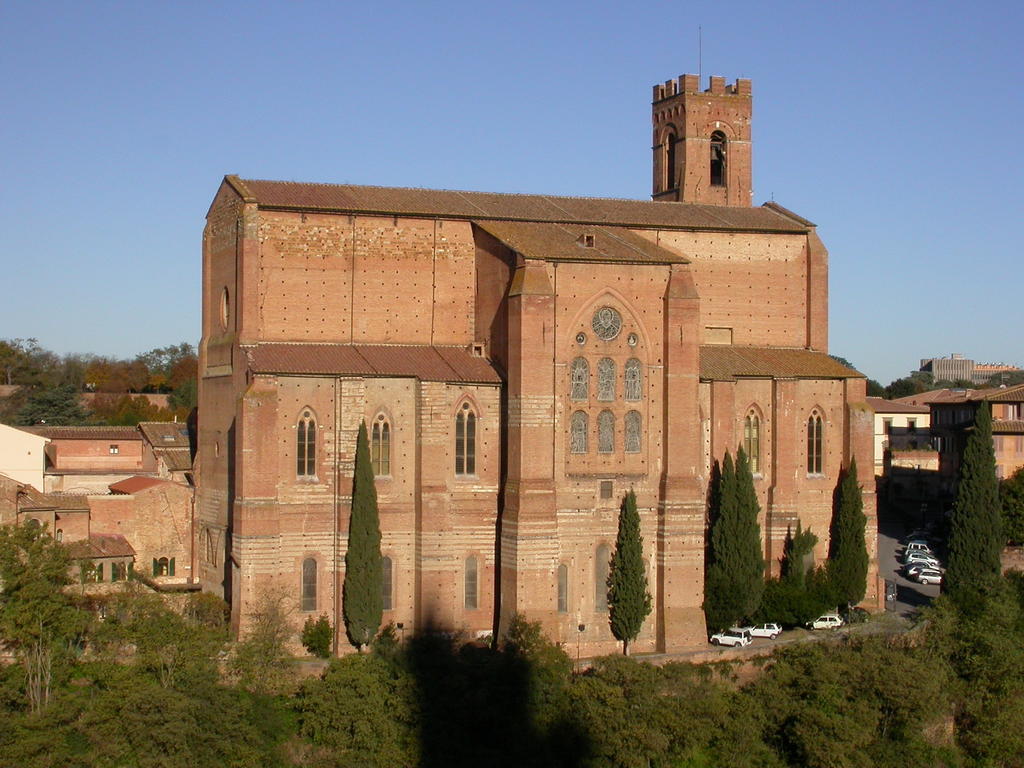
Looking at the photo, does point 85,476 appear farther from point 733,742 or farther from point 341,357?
point 733,742

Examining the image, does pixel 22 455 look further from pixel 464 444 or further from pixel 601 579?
pixel 601 579

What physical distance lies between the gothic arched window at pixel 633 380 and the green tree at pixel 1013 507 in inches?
697

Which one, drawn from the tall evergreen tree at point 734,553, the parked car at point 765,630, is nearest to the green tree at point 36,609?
the tall evergreen tree at point 734,553

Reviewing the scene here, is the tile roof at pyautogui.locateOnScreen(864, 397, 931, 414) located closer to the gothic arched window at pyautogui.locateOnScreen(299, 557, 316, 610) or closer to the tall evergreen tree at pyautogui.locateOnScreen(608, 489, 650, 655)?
the tall evergreen tree at pyautogui.locateOnScreen(608, 489, 650, 655)

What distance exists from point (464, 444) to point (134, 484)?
13.4m

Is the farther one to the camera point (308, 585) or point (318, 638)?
point (308, 585)

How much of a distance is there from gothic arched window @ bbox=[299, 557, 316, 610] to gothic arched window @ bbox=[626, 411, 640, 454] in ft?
31.9

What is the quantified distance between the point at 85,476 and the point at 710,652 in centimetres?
2538

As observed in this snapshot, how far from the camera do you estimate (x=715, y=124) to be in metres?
55.5

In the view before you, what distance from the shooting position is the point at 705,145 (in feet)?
181

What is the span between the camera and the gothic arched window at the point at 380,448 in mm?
42531

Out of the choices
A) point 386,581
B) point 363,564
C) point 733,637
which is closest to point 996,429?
point 733,637

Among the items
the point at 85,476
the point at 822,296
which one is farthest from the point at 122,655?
the point at 822,296

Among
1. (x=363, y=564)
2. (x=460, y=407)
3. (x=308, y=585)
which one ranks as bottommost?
(x=308, y=585)
